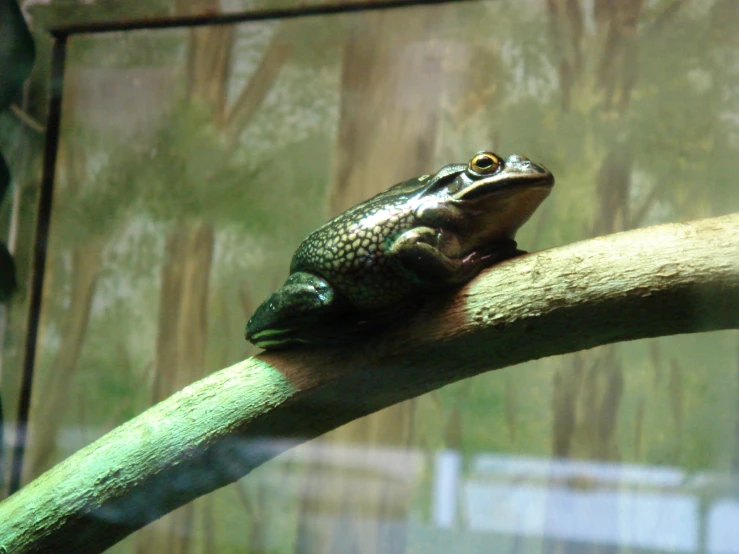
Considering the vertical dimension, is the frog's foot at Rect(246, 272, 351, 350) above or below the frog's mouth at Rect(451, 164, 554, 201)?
below

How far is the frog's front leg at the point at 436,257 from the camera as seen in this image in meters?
0.99

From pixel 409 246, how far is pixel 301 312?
0.22 meters

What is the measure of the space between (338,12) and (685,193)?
114cm

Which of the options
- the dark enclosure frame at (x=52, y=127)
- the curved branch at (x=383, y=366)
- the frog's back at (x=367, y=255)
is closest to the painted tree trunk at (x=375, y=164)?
the dark enclosure frame at (x=52, y=127)

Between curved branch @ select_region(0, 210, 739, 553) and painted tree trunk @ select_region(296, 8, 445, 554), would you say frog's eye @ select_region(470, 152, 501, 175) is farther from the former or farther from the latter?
painted tree trunk @ select_region(296, 8, 445, 554)

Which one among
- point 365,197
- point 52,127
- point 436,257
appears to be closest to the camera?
point 436,257

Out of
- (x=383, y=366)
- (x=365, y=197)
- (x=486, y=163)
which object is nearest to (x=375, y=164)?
(x=365, y=197)

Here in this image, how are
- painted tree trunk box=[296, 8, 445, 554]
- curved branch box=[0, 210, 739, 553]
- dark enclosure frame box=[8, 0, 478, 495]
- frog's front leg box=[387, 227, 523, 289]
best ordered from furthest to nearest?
dark enclosure frame box=[8, 0, 478, 495] < painted tree trunk box=[296, 8, 445, 554] < frog's front leg box=[387, 227, 523, 289] < curved branch box=[0, 210, 739, 553]

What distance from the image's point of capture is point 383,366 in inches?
39.9

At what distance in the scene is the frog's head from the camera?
102cm

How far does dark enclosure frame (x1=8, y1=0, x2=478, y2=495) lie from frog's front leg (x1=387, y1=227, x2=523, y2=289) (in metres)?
1.24

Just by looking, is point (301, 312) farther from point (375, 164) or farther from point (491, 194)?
point (375, 164)

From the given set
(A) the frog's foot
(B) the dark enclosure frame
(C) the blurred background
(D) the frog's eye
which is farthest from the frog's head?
(B) the dark enclosure frame

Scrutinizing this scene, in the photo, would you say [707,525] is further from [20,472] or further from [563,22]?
[20,472]
